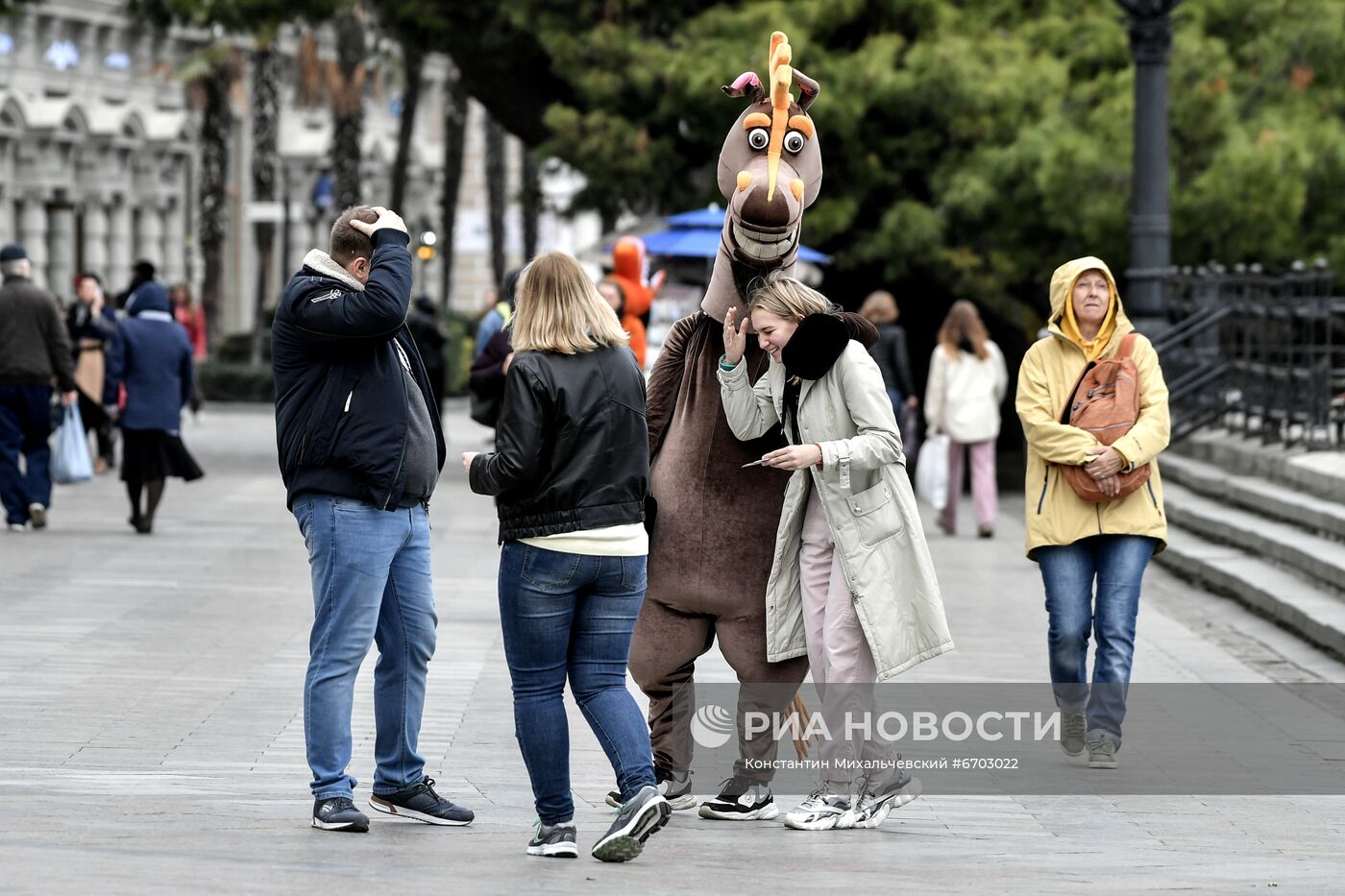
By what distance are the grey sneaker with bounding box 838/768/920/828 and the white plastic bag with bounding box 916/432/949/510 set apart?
33.5ft

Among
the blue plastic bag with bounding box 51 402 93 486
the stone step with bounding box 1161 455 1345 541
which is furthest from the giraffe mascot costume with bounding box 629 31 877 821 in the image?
the blue plastic bag with bounding box 51 402 93 486

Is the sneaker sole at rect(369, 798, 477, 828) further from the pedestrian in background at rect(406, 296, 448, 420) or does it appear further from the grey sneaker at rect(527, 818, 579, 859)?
the pedestrian in background at rect(406, 296, 448, 420)

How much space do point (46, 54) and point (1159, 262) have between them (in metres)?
31.3

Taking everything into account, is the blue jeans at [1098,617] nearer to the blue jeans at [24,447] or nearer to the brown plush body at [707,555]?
the brown plush body at [707,555]

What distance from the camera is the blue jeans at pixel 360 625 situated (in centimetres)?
657

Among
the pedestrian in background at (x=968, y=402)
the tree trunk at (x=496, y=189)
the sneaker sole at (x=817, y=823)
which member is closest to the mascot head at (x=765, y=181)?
the sneaker sole at (x=817, y=823)

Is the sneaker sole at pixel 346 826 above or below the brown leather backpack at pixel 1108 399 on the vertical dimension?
below

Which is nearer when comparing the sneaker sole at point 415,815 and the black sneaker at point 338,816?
the black sneaker at point 338,816

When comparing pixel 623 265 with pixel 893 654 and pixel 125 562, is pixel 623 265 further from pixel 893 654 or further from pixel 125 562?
pixel 893 654

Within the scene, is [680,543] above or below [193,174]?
below

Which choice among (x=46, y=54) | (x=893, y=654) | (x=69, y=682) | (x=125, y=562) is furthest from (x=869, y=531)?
(x=46, y=54)

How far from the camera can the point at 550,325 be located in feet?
20.6

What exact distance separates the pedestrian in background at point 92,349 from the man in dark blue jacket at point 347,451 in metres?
12.9

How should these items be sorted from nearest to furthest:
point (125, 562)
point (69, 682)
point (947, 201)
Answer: point (69, 682) < point (125, 562) < point (947, 201)
